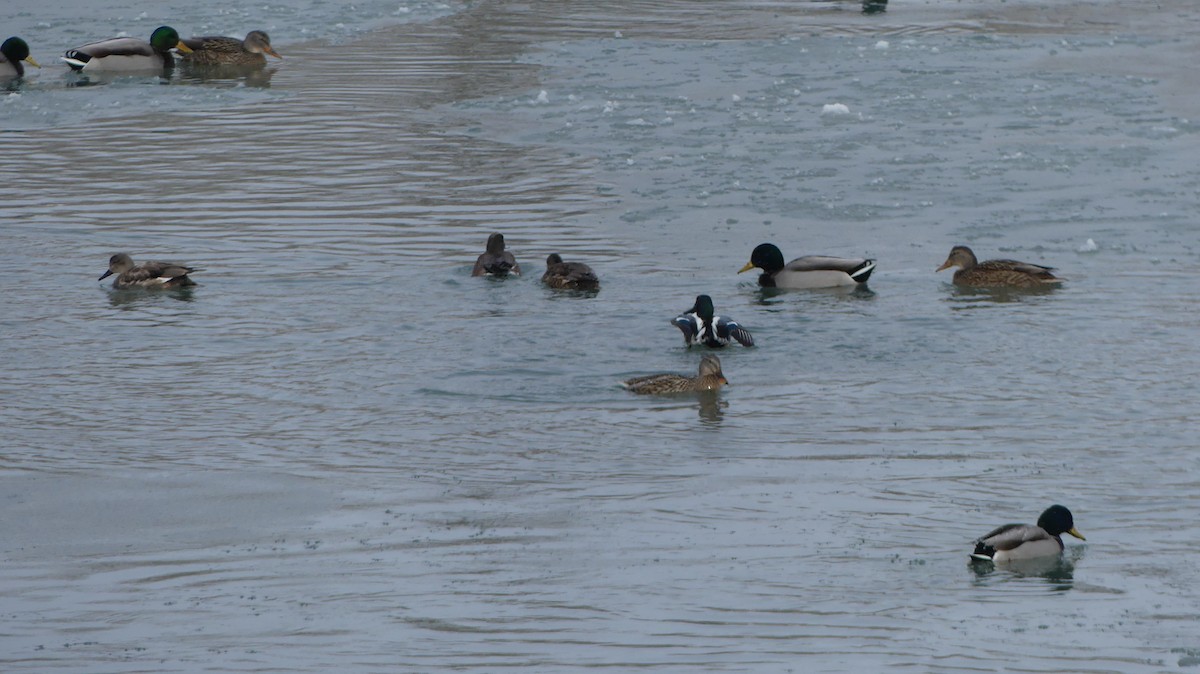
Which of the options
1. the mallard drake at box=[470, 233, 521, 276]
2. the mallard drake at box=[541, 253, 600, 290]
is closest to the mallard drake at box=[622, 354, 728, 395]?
the mallard drake at box=[541, 253, 600, 290]

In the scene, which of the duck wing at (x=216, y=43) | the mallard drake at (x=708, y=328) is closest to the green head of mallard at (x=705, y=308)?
the mallard drake at (x=708, y=328)

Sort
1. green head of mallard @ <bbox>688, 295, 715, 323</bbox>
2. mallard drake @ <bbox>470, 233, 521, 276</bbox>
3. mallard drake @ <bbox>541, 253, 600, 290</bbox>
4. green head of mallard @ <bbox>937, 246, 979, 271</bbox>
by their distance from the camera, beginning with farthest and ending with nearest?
mallard drake @ <bbox>470, 233, 521, 276</bbox> < green head of mallard @ <bbox>937, 246, 979, 271</bbox> < mallard drake @ <bbox>541, 253, 600, 290</bbox> < green head of mallard @ <bbox>688, 295, 715, 323</bbox>

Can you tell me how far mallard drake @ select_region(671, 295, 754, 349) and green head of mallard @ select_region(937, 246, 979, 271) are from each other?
7.79ft

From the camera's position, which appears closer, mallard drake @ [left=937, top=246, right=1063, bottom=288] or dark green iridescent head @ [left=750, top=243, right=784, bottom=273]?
mallard drake @ [left=937, top=246, right=1063, bottom=288]

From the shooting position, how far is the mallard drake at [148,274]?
44.6ft

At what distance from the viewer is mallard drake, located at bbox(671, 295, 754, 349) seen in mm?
12016

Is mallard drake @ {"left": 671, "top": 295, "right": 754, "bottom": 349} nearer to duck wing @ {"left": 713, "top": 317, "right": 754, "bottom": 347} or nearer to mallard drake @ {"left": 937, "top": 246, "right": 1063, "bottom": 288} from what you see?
duck wing @ {"left": 713, "top": 317, "right": 754, "bottom": 347}

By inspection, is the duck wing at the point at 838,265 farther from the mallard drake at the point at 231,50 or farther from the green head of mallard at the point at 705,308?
the mallard drake at the point at 231,50

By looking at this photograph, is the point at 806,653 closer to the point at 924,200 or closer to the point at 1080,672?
the point at 1080,672

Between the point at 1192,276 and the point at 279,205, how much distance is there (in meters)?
8.61

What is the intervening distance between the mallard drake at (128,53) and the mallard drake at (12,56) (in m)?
0.60

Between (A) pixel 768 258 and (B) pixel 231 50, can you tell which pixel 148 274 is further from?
(B) pixel 231 50

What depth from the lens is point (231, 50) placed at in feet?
82.0

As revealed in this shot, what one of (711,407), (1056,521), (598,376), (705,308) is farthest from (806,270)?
(1056,521)
